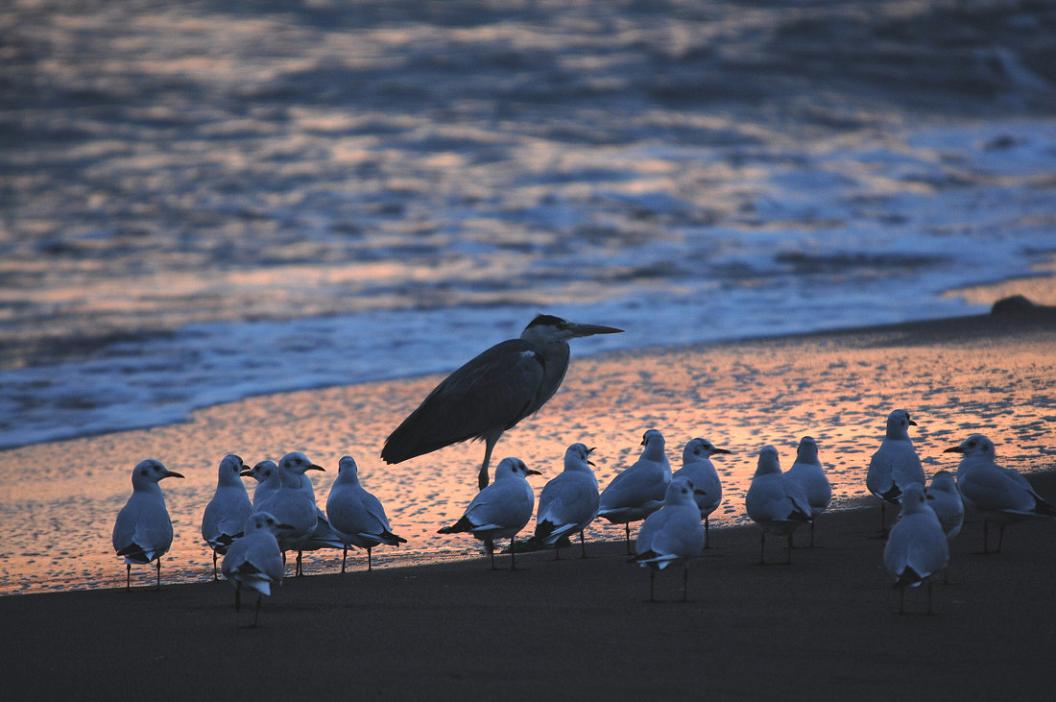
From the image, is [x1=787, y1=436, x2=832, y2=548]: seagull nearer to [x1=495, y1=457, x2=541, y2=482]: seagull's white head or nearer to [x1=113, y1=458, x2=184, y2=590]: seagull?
[x1=495, y1=457, x2=541, y2=482]: seagull's white head

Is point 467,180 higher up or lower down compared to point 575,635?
higher up

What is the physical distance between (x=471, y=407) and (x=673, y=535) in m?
3.26

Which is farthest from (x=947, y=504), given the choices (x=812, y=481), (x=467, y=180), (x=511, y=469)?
(x=467, y=180)

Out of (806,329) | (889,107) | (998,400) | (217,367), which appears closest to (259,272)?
(217,367)

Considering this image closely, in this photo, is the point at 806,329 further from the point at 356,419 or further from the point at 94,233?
the point at 94,233

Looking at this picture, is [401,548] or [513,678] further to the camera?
[401,548]

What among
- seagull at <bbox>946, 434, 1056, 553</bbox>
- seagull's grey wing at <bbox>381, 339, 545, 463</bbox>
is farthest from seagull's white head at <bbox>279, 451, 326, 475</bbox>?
seagull at <bbox>946, 434, 1056, 553</bbox>

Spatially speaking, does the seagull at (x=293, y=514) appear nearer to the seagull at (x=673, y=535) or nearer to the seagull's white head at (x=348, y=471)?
the seagull's white head at (x=348, y=471)

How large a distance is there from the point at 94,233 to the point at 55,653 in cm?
1735

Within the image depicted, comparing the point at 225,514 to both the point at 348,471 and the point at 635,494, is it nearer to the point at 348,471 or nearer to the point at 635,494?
the point at 348,471

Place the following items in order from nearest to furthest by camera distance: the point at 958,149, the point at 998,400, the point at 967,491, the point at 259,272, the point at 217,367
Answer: the point at 967,491
the point at 998,400
the point at 217,367
the point at 259,272
the point at 958,149

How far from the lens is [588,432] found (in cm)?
984

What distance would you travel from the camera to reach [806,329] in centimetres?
1388

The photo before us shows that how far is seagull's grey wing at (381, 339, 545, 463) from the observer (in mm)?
9000
